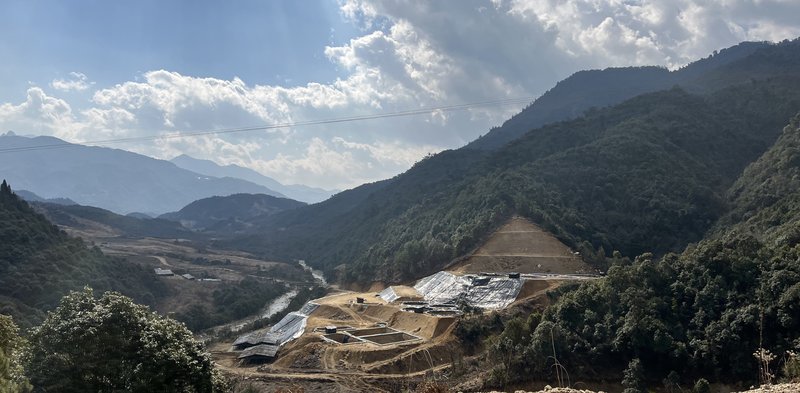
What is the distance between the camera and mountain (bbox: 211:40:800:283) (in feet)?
233

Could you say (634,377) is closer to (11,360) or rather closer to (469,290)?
(469,290)

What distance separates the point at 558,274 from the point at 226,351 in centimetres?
3379

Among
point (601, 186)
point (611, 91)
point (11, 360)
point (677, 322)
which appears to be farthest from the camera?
point (611, 91)

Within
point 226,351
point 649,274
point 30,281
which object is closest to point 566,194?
point 649,274

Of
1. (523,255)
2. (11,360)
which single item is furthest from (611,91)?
(11,360)

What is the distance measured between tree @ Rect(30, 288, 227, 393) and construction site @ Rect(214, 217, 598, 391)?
19.0 metres

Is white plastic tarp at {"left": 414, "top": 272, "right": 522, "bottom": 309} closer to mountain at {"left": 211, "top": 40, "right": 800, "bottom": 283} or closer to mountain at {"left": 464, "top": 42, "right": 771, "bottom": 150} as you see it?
mountain at {"left": 211, "top": 40, "right": 800, "bottom": 283}

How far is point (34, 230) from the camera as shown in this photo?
204 feet

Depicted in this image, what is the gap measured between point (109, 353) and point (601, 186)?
7331cm

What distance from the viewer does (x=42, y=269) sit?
5638cm

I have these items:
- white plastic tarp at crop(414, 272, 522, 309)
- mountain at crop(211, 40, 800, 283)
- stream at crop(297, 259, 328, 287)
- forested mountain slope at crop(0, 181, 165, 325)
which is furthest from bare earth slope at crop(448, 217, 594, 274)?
forested mountain slope at crop(0, 181, 165, 325)

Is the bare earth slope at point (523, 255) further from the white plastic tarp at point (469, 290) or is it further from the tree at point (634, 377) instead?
the tree at point (634, 377)

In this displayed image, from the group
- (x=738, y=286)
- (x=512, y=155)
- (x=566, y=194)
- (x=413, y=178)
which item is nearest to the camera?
(x=738, y=286)

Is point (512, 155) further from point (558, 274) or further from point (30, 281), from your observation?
point (30, 281)
